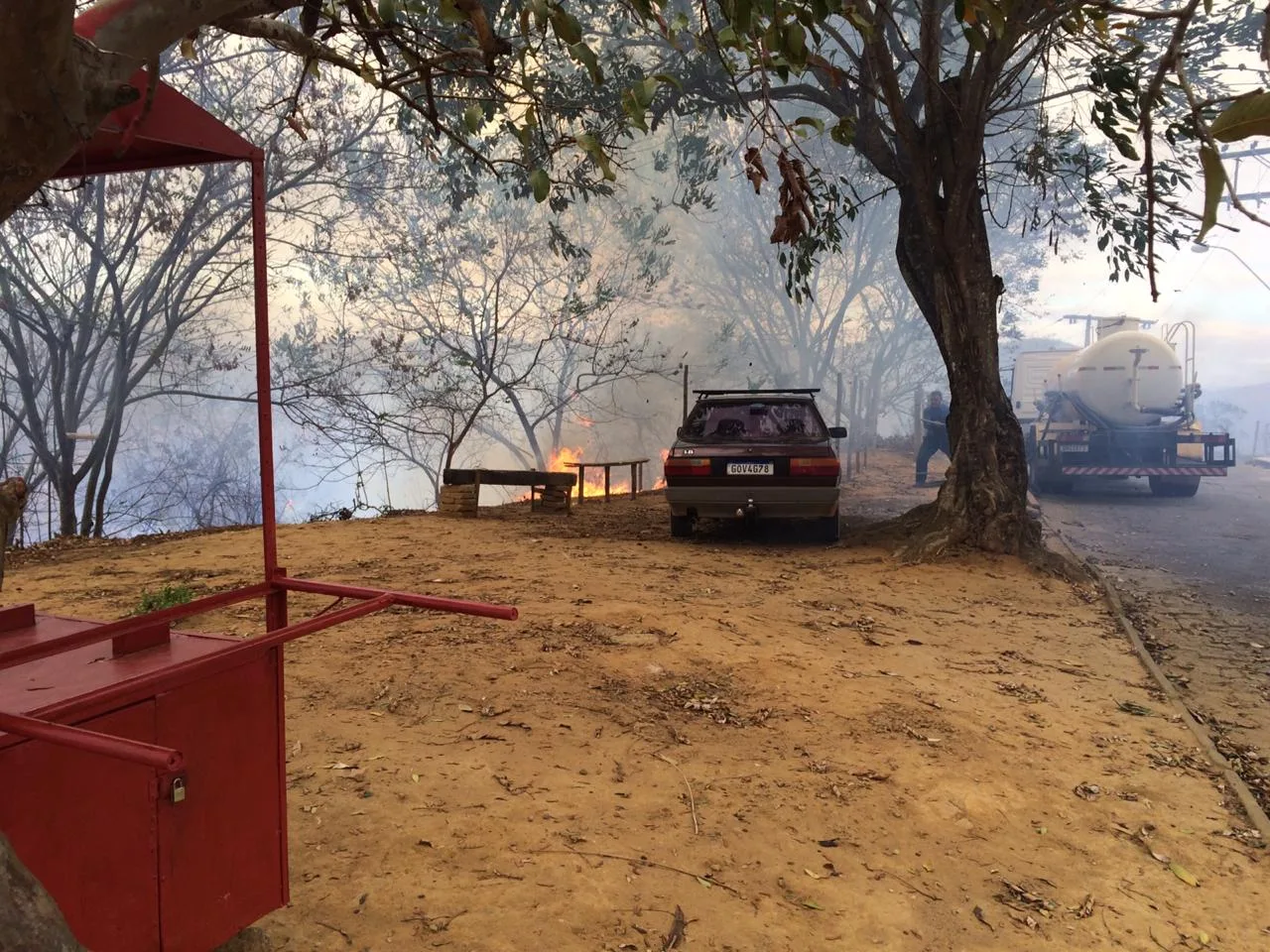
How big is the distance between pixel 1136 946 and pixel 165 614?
3281 mm

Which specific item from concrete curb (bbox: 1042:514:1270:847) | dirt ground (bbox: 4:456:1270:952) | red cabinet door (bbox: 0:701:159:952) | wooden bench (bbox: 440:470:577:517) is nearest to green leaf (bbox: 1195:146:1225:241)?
red cabinet door (bbox: 0:701:159:952)

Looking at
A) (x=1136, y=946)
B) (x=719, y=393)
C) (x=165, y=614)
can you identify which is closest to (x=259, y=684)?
(x=165, y=614)

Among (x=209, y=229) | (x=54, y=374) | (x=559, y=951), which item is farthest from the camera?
(x=209, y=229)

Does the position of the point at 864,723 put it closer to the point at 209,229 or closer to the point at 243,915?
the point at 243,915

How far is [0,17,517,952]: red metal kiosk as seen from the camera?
187 centimetres

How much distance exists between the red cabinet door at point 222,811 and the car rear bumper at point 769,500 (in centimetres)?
754

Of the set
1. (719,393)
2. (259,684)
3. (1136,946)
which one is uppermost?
(719,393)

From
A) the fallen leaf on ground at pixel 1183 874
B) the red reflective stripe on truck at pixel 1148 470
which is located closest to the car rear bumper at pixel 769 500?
the fallen leaf on ground at pixel 1183 874

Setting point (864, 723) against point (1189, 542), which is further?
A: point (1189, 542)

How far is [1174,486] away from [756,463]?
1156cm

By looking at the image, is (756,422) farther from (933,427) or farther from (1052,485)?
(1052,485)

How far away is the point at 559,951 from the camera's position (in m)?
2.69

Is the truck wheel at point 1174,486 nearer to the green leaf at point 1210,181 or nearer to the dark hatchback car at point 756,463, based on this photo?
the dark hatchback car at point 756,463

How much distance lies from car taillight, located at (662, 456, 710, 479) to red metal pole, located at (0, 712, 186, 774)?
27.5ft
